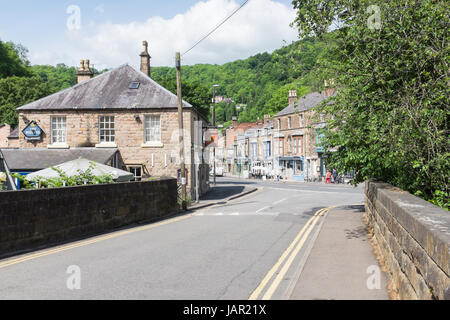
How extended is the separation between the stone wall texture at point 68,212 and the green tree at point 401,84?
776cm

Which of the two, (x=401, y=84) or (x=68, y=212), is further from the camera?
(x=68, y=212)

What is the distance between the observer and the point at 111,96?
92.8ft

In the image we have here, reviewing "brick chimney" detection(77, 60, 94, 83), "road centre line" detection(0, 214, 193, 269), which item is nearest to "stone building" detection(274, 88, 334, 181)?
"brick chimney" detection(77, 60, 94, 83)

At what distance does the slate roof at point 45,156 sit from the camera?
82.0 feet

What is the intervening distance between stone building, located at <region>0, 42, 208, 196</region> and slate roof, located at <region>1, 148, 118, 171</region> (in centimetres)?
30

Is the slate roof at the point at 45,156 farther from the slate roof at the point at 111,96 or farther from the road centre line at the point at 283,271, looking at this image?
the road centre line at the point at 283,271

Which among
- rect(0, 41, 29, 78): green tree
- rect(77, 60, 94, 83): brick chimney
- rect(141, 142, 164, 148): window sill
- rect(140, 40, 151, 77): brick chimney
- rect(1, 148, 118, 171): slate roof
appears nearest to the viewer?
rect(1, 148, 118, 171): slate roof

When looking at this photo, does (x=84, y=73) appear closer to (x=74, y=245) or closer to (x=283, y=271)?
(x=74, y=245)

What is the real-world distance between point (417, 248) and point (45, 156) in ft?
A: 82.3

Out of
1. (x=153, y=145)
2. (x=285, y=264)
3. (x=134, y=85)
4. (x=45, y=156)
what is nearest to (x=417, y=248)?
(x=285, y=264)

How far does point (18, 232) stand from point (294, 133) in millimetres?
52495

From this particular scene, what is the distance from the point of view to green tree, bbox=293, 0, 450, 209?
9.45 meters

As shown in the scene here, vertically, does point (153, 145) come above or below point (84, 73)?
below

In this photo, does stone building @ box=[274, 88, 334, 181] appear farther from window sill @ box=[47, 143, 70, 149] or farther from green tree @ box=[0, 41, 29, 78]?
green tree @ box=[0, 41, 29, 78]
